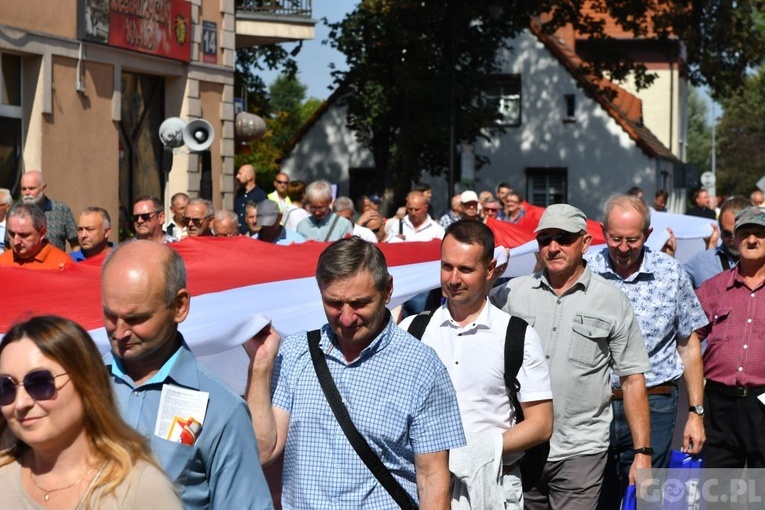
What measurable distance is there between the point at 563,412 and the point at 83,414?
3671mm

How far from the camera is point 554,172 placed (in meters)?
52.2

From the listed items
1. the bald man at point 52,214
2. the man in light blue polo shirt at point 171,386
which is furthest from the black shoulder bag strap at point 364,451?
the bald man at point 52,214

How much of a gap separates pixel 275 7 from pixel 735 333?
18520 millimetres

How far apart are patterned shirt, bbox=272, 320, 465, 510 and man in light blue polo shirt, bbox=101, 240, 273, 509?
726 millimetres

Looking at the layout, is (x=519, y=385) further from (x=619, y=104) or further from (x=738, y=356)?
(x=619, y=104)

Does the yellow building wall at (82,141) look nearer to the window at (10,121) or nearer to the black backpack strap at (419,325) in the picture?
the window at (10,121)

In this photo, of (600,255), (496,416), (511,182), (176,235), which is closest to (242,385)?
→ (496,416)

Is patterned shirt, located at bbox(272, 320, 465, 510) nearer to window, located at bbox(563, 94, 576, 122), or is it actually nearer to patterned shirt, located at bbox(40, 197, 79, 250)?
patterned shirt, located at bbox(40, 197, 79, 250)

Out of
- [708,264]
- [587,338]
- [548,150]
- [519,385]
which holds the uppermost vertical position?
[548,150]

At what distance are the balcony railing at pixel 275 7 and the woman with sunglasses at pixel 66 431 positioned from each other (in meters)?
22.4

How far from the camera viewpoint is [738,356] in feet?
27.2

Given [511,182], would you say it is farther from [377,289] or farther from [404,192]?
[377,289]

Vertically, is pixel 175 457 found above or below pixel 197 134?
below

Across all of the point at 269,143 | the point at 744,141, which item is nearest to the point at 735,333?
the point at 269,143
